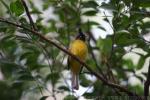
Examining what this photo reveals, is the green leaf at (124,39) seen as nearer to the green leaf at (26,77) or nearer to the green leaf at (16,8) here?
the green leaf at (16,8)

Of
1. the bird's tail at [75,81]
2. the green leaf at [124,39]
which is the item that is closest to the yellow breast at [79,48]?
the bird's tail at [75,81]

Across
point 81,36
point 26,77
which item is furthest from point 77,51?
point 26,77

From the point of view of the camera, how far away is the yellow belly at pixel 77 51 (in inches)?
137

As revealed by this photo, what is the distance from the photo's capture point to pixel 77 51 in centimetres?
364

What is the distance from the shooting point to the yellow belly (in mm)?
3491

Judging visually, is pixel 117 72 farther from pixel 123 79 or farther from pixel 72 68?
pixel 72 68

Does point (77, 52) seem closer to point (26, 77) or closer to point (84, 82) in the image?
point (84, 82)

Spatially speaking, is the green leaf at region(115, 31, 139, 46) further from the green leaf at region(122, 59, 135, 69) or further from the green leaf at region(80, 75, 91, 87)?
the green leaf at region(122, 59, 135, 69)

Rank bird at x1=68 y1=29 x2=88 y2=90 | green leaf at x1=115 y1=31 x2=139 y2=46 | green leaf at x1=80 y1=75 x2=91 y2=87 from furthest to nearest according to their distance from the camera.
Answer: bird at x1=68 y1=29 x2=88 y2=90 < green leaf at x1=80 y1=75 x2=91 y2=87 < green leaf at x1=115 y1=31 x2=139 y2=46

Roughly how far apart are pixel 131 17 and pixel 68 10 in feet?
3.92

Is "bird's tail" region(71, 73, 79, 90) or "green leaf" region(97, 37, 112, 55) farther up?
"green leaf" region(97, 37, 112, 55)

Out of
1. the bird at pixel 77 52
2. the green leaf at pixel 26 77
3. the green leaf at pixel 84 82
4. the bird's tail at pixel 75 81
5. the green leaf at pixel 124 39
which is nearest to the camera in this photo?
the green leaf at pixel 124 39

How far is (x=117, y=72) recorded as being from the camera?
3352 mm

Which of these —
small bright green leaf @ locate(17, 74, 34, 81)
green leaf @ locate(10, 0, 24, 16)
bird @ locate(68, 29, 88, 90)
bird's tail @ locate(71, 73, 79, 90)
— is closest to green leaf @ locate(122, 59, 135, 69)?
bird @ locate(68, 29, 88, 90)
